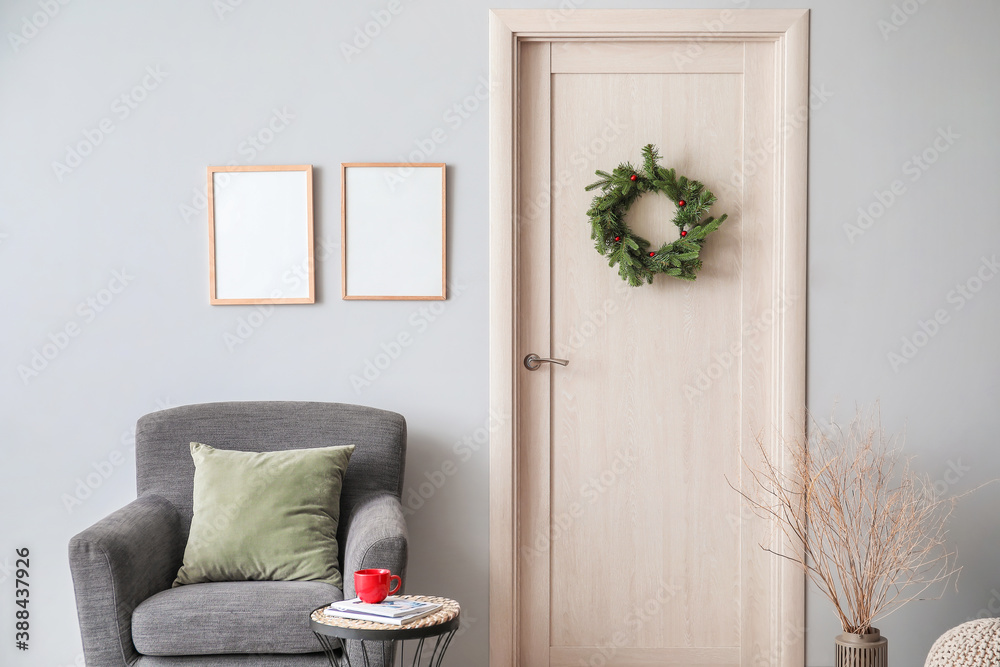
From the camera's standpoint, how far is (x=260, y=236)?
8.57 feet

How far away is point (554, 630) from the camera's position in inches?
104

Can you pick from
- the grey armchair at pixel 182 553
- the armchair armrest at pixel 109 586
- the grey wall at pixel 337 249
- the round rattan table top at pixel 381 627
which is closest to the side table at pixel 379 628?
the round rattan table top at pixel 381 627

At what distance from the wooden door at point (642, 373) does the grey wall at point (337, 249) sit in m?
0.16

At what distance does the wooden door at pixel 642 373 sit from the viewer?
2.61 meters

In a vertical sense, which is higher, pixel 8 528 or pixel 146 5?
pixel 146 5

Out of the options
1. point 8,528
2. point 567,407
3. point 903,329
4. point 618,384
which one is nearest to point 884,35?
point 903,329

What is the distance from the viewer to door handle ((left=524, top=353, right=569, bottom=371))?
8.62 feet

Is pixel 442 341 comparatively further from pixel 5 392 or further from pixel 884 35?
pixel 884 35

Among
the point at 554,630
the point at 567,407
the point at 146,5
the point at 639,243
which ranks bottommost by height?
the point at 554,630

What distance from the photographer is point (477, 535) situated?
260 centimetres

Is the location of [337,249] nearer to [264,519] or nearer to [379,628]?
[264,519]

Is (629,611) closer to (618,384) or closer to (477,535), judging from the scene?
(477,535)

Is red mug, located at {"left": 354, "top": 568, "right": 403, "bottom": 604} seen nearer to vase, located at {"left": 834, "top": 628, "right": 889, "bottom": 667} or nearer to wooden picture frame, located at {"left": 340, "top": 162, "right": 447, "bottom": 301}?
wooden picture frame, located at {"left": 340, "top": 162, "right": 447, "bottom": 301}

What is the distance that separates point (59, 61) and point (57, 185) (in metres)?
0.41
